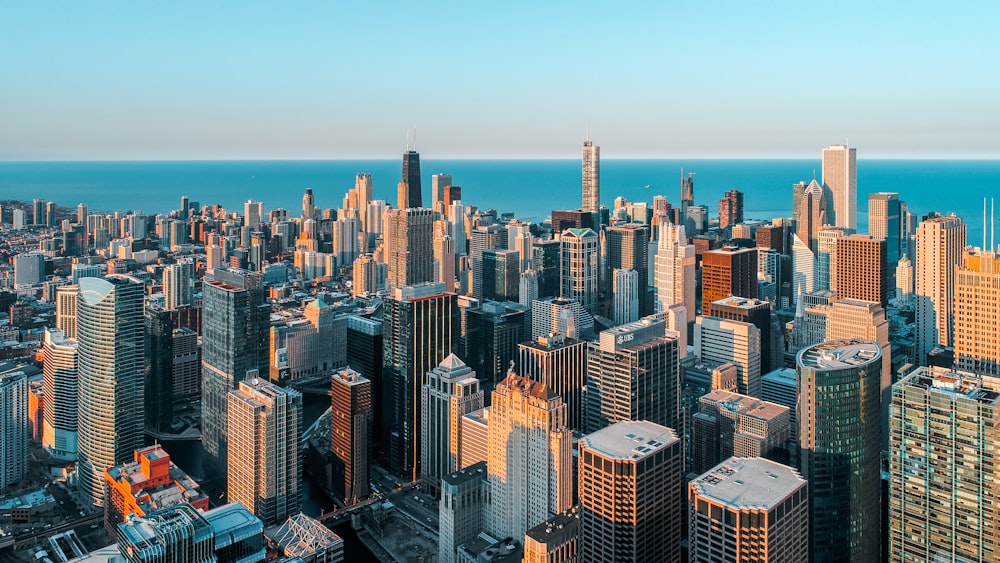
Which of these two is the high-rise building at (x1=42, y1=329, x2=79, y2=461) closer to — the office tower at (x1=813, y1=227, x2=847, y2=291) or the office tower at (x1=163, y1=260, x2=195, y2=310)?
the office tower at (x1=163, y1=260, x2=195, y2=310)

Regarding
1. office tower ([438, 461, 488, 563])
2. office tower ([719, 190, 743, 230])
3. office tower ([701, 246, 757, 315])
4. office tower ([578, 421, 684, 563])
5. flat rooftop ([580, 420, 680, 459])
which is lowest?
office tower ([438, 461, 488, 563])

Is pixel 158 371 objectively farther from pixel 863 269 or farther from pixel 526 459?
pixel 863 269

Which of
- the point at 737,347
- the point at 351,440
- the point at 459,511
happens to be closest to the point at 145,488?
the point at 351,440

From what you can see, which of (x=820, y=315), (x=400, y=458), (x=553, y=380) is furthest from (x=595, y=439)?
(x=820, y=315)

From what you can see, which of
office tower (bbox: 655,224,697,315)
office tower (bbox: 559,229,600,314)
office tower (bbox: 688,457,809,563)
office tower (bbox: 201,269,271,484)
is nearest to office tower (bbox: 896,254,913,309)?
office tower (bbox: 655,224,697,315)

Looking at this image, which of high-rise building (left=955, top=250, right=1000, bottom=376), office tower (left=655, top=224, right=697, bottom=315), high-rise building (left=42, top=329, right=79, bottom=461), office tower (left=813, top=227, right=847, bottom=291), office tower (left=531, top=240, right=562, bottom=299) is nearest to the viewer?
high-rise building (left=955, top=250, right=1000, bottom=376)

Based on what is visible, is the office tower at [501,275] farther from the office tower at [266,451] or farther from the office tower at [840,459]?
the office tower at [840,459]

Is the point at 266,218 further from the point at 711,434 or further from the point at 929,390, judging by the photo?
the point at 929,390
